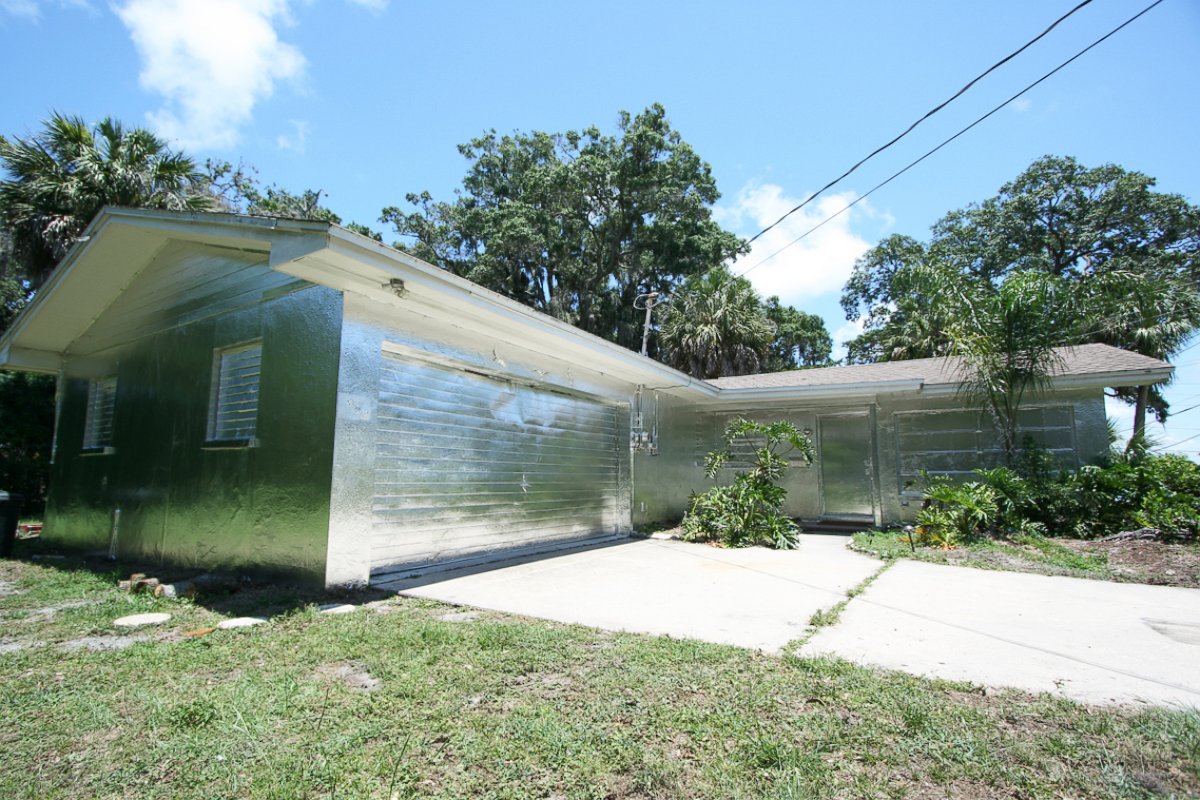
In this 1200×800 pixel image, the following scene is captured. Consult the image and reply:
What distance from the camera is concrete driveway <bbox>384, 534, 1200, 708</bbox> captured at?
10.1 ft

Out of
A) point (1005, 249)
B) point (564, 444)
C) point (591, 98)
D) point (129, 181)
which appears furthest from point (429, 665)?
point (1005, 249)

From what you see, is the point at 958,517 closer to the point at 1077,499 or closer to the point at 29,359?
the point at 1077,499

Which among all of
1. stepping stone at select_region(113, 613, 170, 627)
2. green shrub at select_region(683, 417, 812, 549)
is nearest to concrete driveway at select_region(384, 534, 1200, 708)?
green shrub at select_region(683, 417, 812, 549)

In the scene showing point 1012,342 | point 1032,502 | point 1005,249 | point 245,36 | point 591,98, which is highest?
point 1005,249

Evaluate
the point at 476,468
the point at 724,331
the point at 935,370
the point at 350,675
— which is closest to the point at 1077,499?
the point at 935,370

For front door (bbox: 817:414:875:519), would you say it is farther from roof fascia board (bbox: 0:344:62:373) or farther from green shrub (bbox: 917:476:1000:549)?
roof fascia board (bbox: 0:344:62:373)

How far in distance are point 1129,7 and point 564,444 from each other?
7.88 m

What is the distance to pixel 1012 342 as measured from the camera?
27.2 ft

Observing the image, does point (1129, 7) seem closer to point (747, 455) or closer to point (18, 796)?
point (747, 455)

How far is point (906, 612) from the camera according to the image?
433 cm

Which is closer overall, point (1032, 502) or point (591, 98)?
point (1032, 502)

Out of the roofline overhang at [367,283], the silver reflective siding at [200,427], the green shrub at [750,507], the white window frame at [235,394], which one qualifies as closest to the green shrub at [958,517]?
the green shrub at [750,507]

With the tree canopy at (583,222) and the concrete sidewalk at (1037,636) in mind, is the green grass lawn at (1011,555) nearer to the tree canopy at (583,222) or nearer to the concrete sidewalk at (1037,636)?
the concrete sidewalk at (1037,636)

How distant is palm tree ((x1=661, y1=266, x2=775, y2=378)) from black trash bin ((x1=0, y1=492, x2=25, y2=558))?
17.6m
